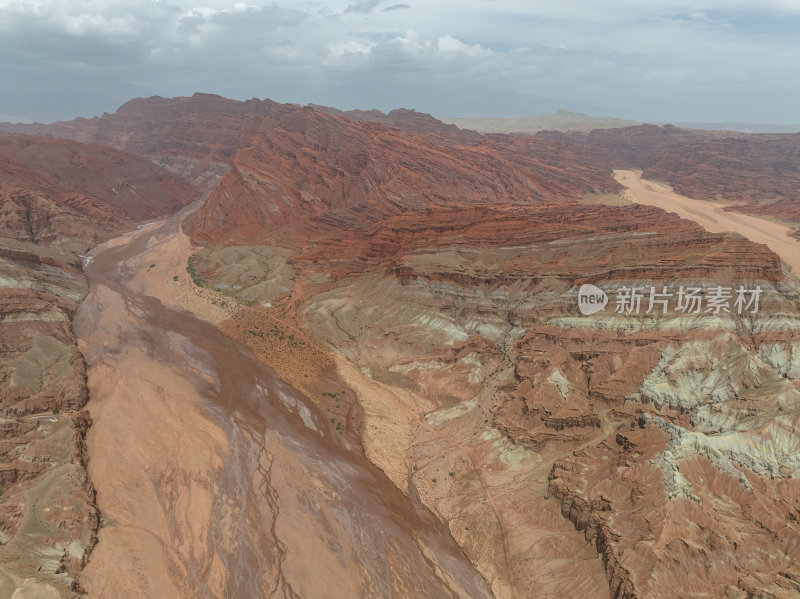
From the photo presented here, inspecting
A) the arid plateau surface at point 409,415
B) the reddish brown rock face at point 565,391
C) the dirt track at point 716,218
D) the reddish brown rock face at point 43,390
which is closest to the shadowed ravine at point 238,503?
the arid plateau surface at point 409,415

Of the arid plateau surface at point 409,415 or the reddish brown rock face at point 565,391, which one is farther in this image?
the arid plateau surface at point 409,415

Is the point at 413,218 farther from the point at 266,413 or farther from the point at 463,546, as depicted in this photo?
the point at 463,546

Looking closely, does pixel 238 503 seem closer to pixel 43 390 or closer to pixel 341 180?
pixel 43 390

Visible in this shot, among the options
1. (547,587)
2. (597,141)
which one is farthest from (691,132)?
(547,587)

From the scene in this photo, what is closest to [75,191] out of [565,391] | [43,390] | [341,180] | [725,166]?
[341,180]

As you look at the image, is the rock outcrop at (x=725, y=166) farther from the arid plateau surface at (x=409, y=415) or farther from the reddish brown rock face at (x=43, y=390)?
the reddish brown rock face at (x=43, y=390)

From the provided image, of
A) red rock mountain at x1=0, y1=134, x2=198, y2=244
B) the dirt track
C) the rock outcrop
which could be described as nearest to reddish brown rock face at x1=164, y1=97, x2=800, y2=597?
the dirt track

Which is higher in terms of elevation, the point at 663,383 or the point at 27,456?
the point at 663,383
